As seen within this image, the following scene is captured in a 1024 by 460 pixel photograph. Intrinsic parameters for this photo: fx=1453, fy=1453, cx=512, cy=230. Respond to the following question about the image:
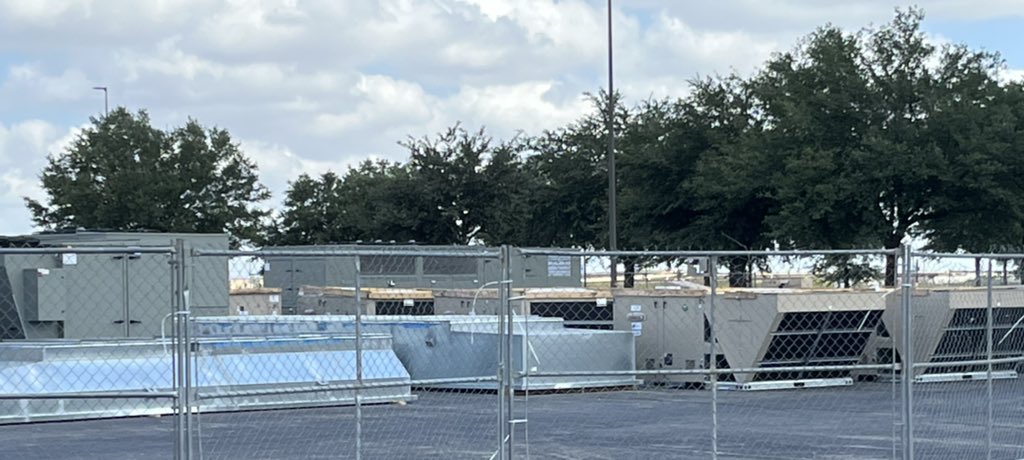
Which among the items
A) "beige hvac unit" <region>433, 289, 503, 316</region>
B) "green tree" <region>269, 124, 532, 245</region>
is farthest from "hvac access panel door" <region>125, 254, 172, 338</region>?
"green tree" <region>269, 124, 532, 245</region>

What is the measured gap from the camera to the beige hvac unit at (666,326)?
24562mm

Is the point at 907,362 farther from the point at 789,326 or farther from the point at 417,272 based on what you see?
the point at 417,272

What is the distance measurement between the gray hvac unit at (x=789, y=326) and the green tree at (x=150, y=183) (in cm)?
3984

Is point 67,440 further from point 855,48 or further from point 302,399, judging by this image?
point 855,48

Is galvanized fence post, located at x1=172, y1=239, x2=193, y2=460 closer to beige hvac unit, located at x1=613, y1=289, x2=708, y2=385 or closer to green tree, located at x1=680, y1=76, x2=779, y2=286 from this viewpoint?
beige hvac unit, located at x1=613, y1=289, x2=708, y2=385

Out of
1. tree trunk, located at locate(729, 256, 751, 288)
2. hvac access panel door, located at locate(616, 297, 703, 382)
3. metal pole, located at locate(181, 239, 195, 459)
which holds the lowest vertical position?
hvac access panel door, located at locate(616, 297, 703, 382)

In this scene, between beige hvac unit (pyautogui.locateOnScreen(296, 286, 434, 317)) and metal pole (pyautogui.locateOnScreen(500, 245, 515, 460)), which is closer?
metal pole (pyautogui.locateOnScreen(500, 245, 515, 460))

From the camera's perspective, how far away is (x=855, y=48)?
40.9 metres

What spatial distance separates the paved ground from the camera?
16.2 metres

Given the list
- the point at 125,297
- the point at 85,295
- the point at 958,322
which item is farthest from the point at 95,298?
the point at 958,322

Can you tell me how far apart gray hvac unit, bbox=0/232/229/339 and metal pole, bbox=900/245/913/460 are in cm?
1371

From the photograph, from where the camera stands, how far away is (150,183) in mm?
61000

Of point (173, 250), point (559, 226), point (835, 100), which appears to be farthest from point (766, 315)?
point (559, 226)

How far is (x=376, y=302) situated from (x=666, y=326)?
21.5 feet
